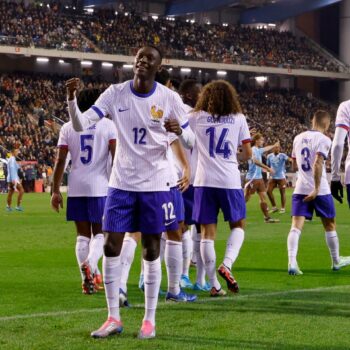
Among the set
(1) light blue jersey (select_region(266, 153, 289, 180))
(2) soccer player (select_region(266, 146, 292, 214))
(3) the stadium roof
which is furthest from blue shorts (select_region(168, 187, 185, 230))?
(3) the stadium roof

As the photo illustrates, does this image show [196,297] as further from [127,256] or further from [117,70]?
[117,70]

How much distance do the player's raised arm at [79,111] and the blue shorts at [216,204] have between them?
2575mm

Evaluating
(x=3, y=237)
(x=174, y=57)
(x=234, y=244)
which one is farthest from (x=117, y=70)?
(x=234, y=244)

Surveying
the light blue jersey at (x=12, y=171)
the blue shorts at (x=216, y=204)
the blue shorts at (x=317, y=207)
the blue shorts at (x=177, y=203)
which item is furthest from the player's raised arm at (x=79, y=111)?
the light blue jersey at (x=12, y=171)

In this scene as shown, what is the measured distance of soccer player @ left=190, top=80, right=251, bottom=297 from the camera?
9.68 meters

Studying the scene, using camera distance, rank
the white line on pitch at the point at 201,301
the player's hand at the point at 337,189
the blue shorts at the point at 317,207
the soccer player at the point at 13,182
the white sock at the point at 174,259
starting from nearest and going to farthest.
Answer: the white line on pitch at the point at 201,301
the white sock at the point at 174,259
the player's hand at the point at 337,189
the blue shorts at the point at 317,207
the soccer player at the point at 13,182

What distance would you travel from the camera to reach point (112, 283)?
737 cm

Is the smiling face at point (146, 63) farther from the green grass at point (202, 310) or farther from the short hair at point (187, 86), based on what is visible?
the short hair at point (187, 86)

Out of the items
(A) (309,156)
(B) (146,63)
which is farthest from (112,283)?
(A) (309,156)

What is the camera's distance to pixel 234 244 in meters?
9.84

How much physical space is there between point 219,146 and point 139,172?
2416mm

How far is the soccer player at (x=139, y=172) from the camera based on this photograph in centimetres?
740

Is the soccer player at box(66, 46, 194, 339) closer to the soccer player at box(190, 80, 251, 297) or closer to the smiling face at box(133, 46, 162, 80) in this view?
the smiling face at box(133, 46, 162, 80)

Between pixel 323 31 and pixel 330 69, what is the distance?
231 inches
